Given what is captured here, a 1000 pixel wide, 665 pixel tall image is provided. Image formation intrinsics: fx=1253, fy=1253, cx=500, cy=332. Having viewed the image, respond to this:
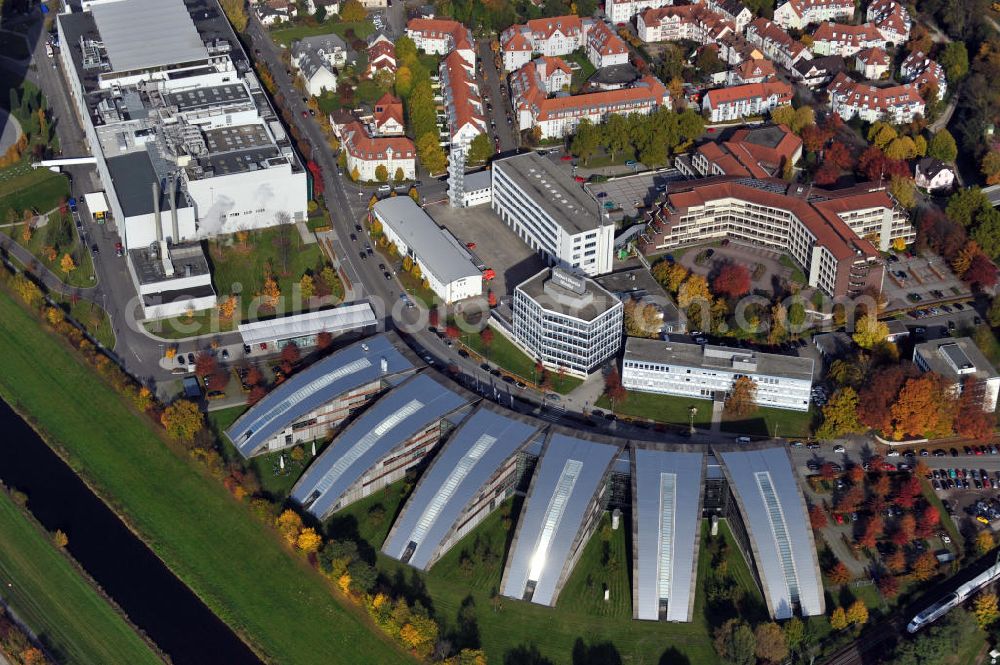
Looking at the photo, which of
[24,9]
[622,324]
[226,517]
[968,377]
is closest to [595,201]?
[622,324]

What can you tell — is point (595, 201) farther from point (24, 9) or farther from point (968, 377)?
point (24, 9)

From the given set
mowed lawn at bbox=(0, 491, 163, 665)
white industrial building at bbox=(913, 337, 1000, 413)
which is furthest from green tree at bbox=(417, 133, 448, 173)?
mowed lawn at bbox=(0, 491, 163, 665)

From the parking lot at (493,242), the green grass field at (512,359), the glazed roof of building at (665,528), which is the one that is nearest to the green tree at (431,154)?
the parking lot at (493,242)

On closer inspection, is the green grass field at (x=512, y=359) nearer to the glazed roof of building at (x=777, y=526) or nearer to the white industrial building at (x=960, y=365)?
the glazed roof of building at (x=777, y=526)

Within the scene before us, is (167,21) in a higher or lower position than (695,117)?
higher

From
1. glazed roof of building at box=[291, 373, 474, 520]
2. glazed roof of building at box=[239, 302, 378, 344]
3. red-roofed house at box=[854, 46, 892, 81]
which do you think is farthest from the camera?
red-roofed house at box=[854, 46, 892, 81]

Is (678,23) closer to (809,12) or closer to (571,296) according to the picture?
(809,12)

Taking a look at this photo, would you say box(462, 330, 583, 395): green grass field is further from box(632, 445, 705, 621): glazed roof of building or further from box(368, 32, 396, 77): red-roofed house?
box(368, 32, 396, 77): red-roofed house
